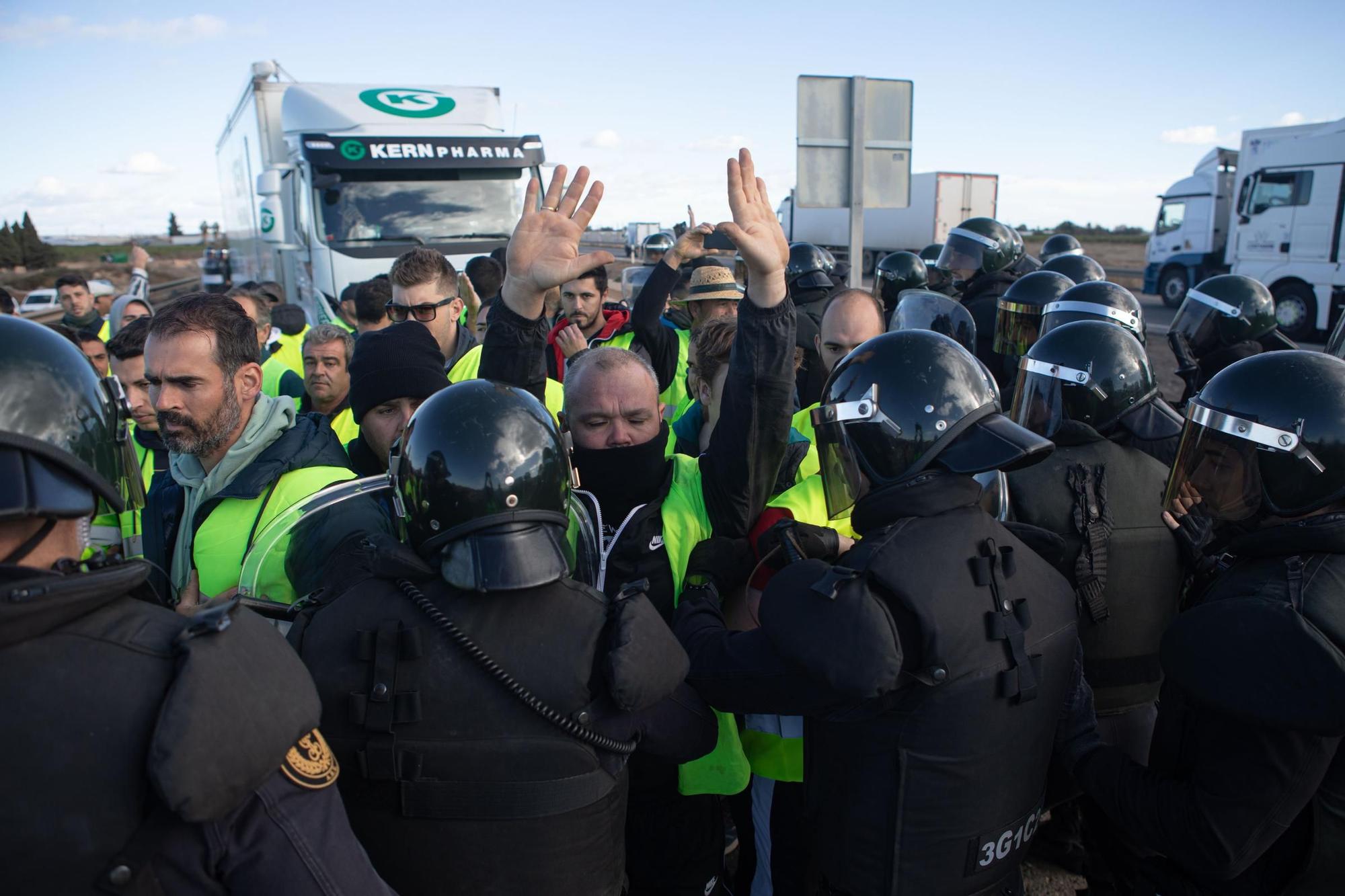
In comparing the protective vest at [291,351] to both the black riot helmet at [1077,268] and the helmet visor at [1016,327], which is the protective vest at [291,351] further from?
the black riot helmet at [1077,268]

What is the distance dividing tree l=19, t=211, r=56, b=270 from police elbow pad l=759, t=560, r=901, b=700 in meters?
49.3

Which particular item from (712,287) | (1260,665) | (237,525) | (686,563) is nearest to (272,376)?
(712,287)

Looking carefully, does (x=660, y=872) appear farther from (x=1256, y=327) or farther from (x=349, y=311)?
(x=349, y=311)

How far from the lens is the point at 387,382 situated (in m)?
3.17

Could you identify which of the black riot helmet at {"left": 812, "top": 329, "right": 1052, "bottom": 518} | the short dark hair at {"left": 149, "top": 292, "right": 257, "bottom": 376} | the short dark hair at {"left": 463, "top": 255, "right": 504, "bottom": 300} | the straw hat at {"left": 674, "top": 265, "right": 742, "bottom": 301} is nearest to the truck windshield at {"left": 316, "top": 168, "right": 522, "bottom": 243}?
the short dark hair at {"left": 463, "top": 255, "right": 504, "bottom": 300}

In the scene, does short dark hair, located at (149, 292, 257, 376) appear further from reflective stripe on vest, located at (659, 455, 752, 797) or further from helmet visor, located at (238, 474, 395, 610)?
reflective stripe on vest, located at (659, 455, 752, 797)

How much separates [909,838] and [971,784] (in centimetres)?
17

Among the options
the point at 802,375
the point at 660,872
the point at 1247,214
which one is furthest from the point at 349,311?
the point at 1247,214

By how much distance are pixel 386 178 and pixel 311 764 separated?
427 inches

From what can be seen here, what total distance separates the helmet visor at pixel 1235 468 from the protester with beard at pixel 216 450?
7.59 ft

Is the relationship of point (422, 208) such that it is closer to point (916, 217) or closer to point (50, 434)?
point (50, 434)

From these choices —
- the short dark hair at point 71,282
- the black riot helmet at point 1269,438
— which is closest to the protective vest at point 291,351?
the short dark hair at point 71,282

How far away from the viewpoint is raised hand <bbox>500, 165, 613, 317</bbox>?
8.65 feet

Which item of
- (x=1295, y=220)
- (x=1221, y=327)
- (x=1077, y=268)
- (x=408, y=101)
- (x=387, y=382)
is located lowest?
(x=1221, y=327)
